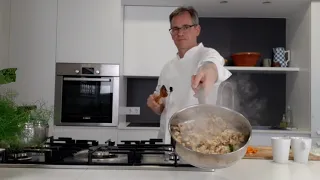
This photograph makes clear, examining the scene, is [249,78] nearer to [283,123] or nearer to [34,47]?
[283,123]

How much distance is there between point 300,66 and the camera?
262 centimetres

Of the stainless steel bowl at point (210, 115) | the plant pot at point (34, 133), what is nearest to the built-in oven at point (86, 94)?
the plant pot at point (34, 133)

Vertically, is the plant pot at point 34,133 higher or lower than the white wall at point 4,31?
lower

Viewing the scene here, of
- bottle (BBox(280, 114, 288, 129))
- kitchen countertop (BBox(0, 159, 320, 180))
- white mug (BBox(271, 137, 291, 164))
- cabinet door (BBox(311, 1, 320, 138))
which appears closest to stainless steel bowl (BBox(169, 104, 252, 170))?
kitchen countertop (BBox(0, 159, 320, 180))

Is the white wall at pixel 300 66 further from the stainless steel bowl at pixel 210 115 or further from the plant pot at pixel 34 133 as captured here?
the plant pot at pixel 34 133

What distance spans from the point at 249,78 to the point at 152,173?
2.18 metres

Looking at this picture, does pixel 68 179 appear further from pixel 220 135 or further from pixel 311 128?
pixel 311 128

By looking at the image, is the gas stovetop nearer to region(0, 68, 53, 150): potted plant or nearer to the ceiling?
region(0, 68, 53, 150): potted plant

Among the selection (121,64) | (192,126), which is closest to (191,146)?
(192,126)

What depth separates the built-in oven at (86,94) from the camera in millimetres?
2492

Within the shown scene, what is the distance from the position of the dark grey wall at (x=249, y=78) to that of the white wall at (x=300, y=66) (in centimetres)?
10

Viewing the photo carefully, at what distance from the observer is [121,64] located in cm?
252

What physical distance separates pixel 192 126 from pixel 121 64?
5.44 feet

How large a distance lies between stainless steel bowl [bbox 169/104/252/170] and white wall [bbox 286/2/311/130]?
1780 mm
